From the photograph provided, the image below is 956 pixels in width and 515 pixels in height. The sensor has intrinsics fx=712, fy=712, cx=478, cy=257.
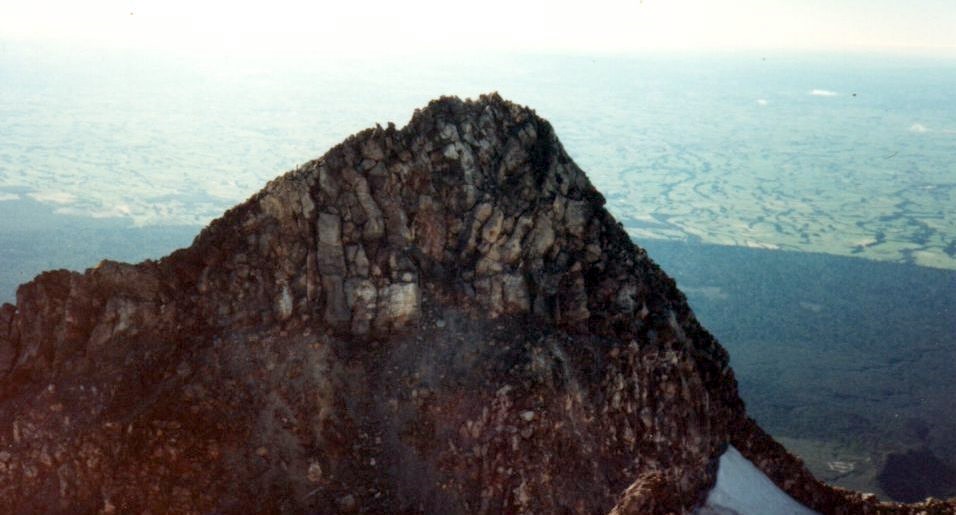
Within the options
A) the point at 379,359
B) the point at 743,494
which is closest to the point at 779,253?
the point at 743,494

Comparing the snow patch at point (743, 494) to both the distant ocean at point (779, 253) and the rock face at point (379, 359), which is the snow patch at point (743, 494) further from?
the distant ocean at point (779, 253)

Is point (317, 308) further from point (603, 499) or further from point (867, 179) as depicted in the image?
point (867, 179)

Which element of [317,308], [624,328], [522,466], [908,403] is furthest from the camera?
[908,403]

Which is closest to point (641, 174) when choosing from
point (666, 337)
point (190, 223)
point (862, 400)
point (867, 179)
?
point (867, 179)

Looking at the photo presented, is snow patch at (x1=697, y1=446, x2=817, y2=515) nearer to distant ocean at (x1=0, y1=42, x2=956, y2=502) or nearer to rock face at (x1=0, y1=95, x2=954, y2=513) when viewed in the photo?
rock face at (x1=0, y1=95, x2=954, y2=513)

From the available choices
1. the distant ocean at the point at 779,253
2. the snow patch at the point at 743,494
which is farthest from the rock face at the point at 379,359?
the distant ocean at the point at 779,253

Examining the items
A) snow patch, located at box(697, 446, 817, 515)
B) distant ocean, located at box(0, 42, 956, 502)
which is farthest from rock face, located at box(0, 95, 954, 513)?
distant ocean, located at box(0, 42, 956, 502)
